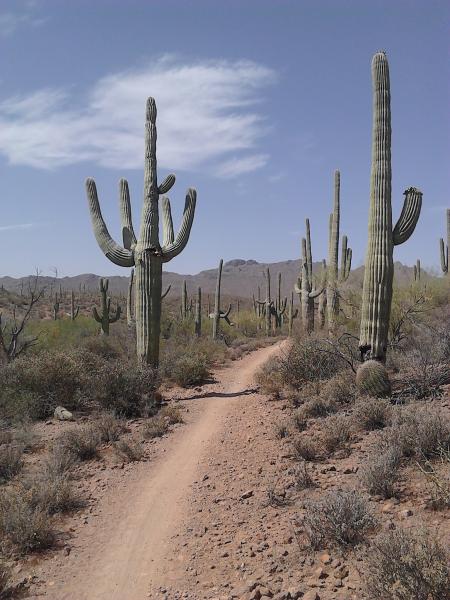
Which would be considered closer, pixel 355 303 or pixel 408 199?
pixel 408 199

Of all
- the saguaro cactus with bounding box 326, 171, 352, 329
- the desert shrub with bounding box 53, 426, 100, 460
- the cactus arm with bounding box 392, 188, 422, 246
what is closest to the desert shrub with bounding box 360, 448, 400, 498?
the desert shrub with bounding box 53, 426, 100, 460

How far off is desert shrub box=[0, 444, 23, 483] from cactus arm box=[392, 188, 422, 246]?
754cm

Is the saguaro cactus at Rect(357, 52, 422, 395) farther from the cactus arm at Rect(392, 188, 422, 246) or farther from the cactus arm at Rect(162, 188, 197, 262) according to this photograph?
the cactus arm at Rect(162, 188, 197, 262)

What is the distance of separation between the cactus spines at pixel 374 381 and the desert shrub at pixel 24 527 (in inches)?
218

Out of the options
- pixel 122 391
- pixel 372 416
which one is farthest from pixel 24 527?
pixel 122 391

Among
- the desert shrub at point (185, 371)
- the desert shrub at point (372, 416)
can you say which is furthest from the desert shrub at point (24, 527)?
the desert shrub at point (185, 371)

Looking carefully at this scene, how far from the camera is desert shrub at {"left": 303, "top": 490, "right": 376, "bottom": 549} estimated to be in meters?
4.42

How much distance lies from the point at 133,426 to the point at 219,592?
5787 mm

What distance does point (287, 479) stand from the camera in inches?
247

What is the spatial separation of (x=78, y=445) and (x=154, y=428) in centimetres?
153

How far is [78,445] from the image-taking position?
26.3ft

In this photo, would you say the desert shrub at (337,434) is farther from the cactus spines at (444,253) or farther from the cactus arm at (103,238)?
the cactus spines at (444,253)

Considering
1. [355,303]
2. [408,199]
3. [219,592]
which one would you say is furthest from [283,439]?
[355,303]

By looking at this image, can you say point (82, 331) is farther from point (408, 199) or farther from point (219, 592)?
point (219, 592)
